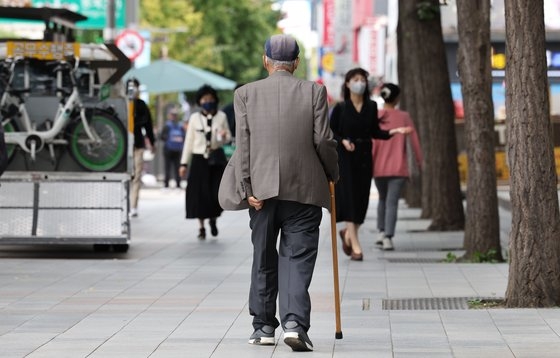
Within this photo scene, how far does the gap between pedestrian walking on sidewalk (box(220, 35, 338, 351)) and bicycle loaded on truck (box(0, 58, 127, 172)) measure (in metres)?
7.40

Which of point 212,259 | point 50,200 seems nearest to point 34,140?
point 50,200

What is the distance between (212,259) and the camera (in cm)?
1608

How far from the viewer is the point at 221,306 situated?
1140 cm

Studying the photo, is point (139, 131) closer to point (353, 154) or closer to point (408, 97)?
point (408, 97)

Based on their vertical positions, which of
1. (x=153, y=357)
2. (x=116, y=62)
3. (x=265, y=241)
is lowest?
(x=153, y=357)

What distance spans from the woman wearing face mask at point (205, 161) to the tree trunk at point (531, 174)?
8153 mm

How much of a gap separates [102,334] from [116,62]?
792 centimetres

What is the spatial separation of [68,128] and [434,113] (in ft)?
19.1

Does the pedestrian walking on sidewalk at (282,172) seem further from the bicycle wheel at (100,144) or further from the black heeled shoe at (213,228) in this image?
the black heeled shoe at (213,228)

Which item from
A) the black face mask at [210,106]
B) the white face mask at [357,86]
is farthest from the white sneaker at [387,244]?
the black face mask at [210,106]

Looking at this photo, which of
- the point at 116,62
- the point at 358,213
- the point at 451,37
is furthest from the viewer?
the point at 451,37

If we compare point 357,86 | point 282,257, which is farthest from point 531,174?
point 357,86

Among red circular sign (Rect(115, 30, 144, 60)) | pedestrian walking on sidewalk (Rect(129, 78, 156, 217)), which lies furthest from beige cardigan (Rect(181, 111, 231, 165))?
red circular sign (Rect(115, 30, 144, 60))

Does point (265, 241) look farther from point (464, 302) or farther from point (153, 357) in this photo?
point (464, 302)
